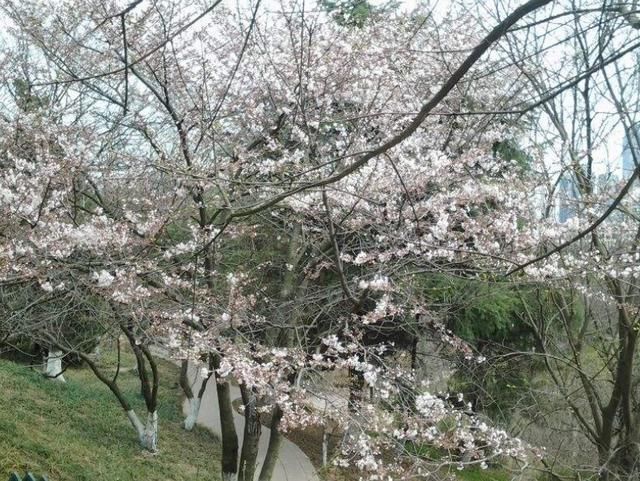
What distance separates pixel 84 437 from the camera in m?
9.67

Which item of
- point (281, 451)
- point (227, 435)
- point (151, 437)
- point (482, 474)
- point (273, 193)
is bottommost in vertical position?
point (151, 437)

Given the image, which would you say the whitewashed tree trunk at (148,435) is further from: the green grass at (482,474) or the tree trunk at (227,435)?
the green grass at (482,474)

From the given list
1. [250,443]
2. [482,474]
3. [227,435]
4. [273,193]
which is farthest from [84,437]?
[482,474]

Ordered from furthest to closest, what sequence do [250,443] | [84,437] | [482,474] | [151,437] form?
[482,474] → [151,437] → [84,437] → [250,443]

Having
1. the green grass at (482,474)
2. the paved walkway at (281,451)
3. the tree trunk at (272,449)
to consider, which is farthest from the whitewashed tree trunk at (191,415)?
the green grass at (482,474)

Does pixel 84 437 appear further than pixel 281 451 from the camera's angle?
No

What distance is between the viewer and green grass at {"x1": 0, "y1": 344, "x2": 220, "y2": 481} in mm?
7832

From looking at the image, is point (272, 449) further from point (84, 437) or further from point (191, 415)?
point (191, 415)

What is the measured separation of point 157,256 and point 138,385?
30.6 feet

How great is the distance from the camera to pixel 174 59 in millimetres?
6664

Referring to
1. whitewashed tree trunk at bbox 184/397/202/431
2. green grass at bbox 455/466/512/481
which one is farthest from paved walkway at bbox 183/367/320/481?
green grass at bbox 455/466/512/481

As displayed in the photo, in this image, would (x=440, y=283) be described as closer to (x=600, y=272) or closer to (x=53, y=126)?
(x=600, y=272)

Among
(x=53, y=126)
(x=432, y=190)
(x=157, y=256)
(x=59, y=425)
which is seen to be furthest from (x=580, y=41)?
(x=59, y=425)

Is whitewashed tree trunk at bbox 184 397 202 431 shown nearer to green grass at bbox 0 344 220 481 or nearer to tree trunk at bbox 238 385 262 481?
green grass at bbox 0 344 220 481
